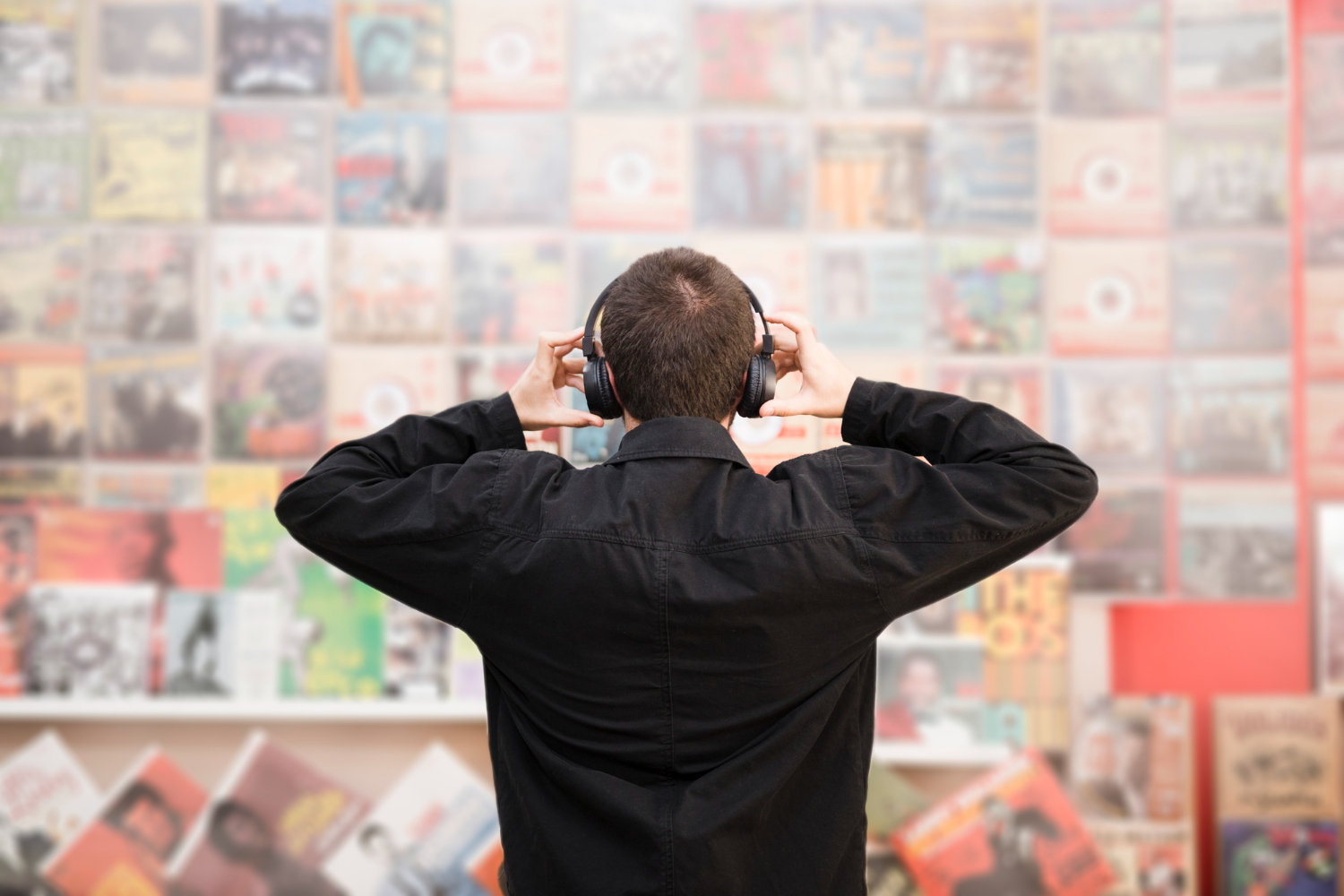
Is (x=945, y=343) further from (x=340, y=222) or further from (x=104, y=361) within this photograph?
(x=104, y=361)

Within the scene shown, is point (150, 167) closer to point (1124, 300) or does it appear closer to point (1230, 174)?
point (1124, 300)

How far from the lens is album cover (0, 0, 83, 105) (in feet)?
8.91

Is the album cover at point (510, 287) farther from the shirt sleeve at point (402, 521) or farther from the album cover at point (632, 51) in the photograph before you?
the shirt sleeve at point (402, 521)

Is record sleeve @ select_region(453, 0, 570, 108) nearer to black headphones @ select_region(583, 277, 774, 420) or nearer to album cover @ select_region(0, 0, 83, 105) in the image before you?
album cover @ select_region(0, 0, 83, 105)

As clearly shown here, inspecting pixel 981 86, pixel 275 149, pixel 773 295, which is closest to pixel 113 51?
pixel 275 149

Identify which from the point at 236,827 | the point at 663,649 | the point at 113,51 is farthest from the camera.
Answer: the point at 113,51

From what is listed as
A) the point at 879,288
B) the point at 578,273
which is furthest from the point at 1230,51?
the point at 578,273

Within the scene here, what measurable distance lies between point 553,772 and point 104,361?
2227 millimetres

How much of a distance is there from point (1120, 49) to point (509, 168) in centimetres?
171

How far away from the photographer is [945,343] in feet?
8.70

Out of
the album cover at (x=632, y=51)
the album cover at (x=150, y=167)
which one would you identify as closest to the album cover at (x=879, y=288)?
the album cover at (x=632, y=51)

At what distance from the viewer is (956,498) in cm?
109

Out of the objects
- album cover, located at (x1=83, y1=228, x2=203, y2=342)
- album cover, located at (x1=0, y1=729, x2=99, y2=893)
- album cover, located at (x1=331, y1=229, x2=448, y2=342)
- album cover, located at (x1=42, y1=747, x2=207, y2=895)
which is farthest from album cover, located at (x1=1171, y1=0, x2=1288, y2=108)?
album cover, located at (x1=0, y1=729, x2=99, y2=893)

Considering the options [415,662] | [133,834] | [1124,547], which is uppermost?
[1124,547]
